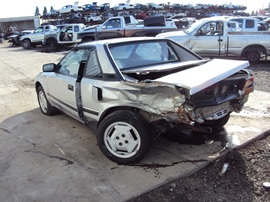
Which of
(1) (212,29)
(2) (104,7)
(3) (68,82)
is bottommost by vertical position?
(3) (68,82)

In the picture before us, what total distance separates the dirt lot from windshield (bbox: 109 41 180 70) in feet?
5.64

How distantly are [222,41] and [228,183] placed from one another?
858cm

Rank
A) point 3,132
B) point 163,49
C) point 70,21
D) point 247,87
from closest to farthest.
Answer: point 247,87, point 163,49, point 3,132, point 70,21

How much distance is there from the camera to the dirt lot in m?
2.53

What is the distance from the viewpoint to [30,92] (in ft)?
23.3

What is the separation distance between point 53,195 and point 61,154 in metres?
0.90

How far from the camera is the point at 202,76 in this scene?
2834 mm

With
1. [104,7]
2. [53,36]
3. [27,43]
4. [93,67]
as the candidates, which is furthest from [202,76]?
[104,7]

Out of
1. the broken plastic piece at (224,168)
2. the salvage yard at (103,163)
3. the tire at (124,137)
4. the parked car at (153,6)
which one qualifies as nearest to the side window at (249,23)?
the salvage yard at (103,163)

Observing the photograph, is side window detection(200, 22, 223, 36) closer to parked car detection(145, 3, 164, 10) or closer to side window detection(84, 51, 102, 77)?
side window detection(84, 51, 102, 77)

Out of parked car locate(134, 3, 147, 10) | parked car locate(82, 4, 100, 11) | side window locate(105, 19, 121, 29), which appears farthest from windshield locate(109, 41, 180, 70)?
parked car locate(134, 3, 147, 10)

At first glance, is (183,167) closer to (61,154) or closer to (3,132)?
(61,154)

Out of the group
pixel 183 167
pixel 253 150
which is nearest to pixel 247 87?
pixel 253 150

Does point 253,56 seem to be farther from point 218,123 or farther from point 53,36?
point 53,36
